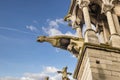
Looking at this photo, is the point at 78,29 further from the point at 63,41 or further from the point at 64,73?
the point at 64,73

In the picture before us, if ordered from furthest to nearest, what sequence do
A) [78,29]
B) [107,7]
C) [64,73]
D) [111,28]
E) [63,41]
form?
1. [78,29]
2. [64,73]
3. [107,7]
4. [63,41]
5. [111,28]

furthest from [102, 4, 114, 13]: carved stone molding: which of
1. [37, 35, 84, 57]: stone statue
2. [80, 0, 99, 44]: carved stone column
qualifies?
[37, 35, 84, 57]: stone statue

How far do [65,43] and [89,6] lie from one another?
3.97 meters

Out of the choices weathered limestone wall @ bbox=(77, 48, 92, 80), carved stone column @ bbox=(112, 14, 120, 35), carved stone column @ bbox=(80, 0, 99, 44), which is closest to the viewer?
weathered limestone wall @ bbox=(77, 48, 92, 80)

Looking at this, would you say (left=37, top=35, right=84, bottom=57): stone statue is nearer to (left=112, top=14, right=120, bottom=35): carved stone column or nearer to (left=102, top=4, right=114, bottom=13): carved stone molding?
(left=112, top=14, right=120, bottom=35): carved stone column

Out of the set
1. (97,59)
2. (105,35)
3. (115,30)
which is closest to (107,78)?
(97,59)

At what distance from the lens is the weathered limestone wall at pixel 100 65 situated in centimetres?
1484

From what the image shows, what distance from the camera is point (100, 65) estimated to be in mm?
15312

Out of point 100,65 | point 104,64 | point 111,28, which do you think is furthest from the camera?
point 111,28

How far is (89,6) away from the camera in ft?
69.9

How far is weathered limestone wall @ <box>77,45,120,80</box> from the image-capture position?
1484 centimetres

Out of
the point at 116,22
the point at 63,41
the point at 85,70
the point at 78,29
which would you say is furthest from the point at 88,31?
the point at 78,29

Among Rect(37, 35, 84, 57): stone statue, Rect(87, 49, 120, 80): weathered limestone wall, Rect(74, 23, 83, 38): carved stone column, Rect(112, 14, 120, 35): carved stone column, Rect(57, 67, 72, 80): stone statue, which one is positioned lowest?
Rect(87, 49, 120, 80): weathered limestone wall

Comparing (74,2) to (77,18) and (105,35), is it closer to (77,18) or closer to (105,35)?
(77,18)
